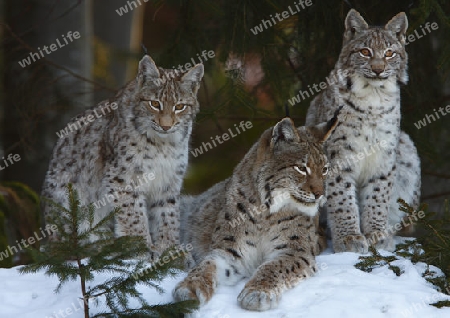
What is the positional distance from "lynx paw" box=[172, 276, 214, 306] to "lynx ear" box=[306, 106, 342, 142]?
5.07ft

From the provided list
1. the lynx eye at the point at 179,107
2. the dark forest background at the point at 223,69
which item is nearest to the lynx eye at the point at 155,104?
the lynx eye at the point at 179,107

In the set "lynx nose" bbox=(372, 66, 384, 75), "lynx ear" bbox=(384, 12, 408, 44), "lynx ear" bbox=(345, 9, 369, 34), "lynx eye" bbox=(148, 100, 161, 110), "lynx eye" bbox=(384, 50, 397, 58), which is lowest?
"lynx nose" bbox=(372, 66, 384, 75)

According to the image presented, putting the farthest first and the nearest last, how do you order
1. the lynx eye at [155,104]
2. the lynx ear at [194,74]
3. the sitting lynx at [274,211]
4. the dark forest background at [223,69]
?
the dark forest background at [223,69], the lynx ear at [194,74], the lynx eye at [155,104], the sitting lynx at [274,211]

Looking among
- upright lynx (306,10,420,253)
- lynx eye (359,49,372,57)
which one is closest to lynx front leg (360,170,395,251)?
upright lynx (306,10,420,253)

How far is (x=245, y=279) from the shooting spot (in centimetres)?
594

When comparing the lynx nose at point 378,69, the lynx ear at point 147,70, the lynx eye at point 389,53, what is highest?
the lynx ear at point 147,70

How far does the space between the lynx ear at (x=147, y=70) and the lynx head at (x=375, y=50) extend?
1666 mm

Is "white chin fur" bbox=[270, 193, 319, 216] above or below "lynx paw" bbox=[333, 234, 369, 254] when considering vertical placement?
Answer: above

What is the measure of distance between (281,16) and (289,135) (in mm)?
2253

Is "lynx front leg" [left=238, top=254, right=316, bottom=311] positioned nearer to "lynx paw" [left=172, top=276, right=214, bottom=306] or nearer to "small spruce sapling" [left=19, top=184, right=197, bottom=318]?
"lynx paw" [left=172, top=276, right=214, bottom=306]

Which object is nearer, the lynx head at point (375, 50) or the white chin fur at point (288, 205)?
the white chin fur at point (288, 205)

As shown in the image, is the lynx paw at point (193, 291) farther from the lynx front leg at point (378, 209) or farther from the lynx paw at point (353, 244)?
the lynx front leg at point (378, 209)

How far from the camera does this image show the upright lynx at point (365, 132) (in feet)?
21.8

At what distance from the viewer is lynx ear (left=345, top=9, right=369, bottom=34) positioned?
6.80 metres
